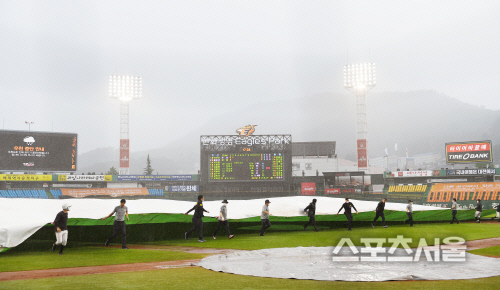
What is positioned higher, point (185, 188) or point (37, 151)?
point (37, 151)

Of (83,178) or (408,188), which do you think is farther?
(83,178)

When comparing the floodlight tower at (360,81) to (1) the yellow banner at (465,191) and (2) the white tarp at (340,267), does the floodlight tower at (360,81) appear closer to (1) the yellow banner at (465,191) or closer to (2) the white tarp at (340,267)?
(1) the yellow banner at (465,191)

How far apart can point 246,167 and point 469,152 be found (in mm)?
28825

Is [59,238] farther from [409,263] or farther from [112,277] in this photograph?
[409,263]

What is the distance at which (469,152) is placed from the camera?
2090 inches

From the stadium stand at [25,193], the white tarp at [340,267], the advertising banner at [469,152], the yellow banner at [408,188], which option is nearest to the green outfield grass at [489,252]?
the white tarp at [340,267]

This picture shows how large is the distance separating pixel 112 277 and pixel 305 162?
84.5 metres

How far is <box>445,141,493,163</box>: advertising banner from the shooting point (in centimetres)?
5220

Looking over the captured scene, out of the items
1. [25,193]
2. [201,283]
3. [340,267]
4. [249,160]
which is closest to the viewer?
[201,283]

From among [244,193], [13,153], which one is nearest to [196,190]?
[244,193]

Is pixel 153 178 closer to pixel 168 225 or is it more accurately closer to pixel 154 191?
pixel 154 191

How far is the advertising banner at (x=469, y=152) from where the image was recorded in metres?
52.2

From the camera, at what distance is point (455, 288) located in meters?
7.51

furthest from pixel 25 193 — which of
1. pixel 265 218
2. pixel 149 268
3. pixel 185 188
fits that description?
pixel 149 268
